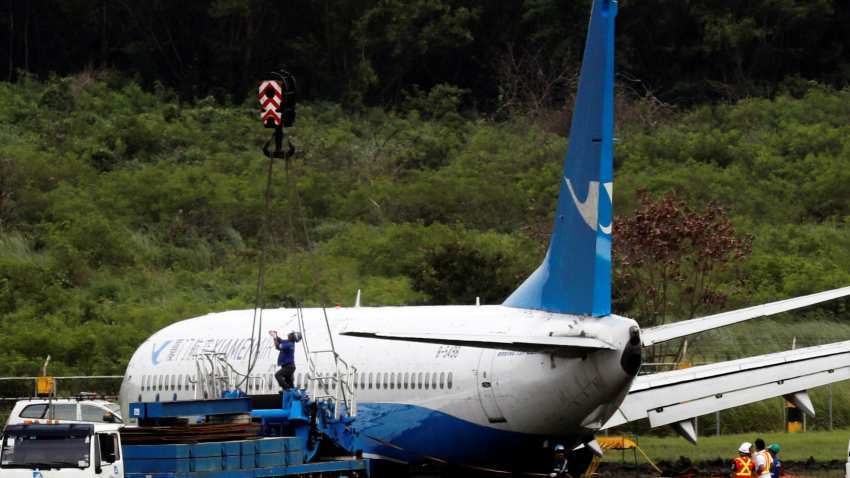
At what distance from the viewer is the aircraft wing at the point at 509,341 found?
20.7 meters

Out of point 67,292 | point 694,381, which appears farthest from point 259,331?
point 67,292

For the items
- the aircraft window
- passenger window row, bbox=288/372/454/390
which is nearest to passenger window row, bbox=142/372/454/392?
passenger window row, bbox=288/372/454/390

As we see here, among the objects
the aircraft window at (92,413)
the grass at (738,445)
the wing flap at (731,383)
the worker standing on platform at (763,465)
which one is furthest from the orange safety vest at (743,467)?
the aircraft window at (92,413)

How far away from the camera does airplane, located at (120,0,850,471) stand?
22.7 m

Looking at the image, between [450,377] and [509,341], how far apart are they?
14.0ft

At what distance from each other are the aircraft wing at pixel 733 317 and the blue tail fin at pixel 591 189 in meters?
1.13

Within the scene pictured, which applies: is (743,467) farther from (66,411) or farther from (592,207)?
(66,411)

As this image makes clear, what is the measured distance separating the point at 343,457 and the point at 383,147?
39296mm

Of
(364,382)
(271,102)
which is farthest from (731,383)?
(271,102)

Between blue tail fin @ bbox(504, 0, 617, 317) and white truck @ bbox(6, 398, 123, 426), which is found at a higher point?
blue tail fin @ bbox(504, 0, 617, 317)

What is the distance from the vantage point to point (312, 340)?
2855cm

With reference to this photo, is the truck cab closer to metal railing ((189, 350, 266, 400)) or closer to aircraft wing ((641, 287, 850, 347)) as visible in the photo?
metal railing ((189, 350, 266, 400))

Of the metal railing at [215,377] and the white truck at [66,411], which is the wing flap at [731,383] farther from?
the white truck at [66,411]

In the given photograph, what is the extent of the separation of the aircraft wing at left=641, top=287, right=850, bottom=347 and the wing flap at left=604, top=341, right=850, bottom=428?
192 centimetres
